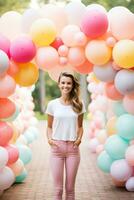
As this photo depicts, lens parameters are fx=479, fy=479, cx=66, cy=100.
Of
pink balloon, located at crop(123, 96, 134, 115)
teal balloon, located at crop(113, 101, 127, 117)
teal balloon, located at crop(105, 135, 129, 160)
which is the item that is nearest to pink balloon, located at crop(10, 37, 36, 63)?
pink balloon, located at crop(123, 96, 134, 115)

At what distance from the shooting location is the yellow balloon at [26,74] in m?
5.96

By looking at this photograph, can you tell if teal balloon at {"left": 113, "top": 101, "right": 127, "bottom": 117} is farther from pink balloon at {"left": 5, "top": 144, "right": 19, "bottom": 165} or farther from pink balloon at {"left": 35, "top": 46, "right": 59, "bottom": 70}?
pink balloon at {"left": 5, "top": 144, "right": 19, "bottom": 165}

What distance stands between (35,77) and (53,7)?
2.96 feet

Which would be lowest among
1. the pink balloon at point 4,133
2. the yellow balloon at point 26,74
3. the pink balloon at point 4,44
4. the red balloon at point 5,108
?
the pink balloon at point 4,133

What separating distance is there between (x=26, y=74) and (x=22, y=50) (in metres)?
0.35

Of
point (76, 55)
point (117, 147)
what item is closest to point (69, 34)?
point (76, 55)

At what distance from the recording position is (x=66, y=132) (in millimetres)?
5309

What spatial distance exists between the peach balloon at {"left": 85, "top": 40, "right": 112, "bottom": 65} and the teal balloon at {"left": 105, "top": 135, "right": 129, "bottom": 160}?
1.21 metres

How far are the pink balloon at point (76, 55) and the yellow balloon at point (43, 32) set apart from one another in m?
0.29

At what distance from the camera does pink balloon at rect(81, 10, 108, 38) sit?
563 cm

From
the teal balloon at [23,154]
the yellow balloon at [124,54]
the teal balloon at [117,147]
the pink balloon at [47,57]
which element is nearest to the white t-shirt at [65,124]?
the pink balloon at [47,57]

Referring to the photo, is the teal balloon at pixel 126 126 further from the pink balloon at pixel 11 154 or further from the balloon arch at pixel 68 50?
the pink balloon at pixel 11 154

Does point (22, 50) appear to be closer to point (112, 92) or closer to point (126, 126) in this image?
point (112, 92)

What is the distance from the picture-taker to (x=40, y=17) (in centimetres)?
604
